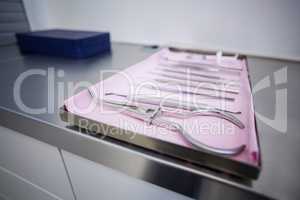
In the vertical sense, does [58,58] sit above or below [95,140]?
above

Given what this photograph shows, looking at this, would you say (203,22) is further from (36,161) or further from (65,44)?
(36,161)

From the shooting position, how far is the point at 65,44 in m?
0.68

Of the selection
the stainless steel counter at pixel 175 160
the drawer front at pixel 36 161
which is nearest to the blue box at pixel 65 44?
the stainless steel counter at pixel 175 160

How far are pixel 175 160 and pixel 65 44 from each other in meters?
0.61

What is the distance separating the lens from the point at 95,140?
30 centimetres

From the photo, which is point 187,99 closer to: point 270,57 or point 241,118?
point 241,118

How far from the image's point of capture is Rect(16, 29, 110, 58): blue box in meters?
0.67

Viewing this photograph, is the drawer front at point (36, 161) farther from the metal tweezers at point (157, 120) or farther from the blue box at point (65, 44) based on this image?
the blue box at point (65, 44)

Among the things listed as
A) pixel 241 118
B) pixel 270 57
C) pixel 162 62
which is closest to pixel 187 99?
pixel 241 118

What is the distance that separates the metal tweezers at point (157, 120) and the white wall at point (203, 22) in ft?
1.89

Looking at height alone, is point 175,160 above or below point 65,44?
below

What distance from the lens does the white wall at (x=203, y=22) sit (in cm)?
65

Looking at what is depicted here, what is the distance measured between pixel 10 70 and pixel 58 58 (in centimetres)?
17

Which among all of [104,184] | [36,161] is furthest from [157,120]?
[36,161]
